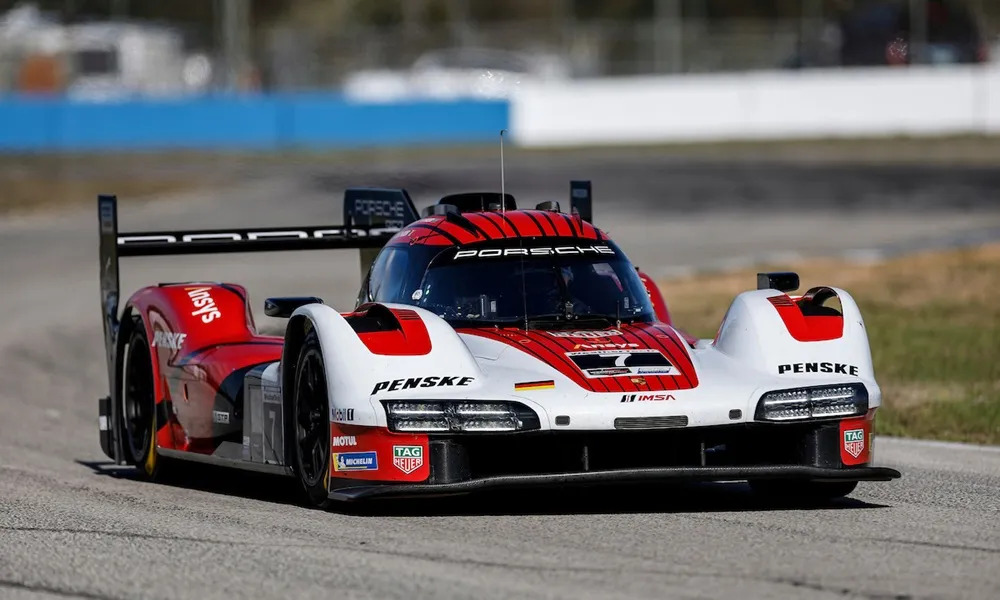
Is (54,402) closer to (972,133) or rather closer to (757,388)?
(757,388)

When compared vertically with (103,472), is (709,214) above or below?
above

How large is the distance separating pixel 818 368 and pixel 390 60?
41.4 m

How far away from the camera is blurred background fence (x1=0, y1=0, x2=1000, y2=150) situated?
1738 inches

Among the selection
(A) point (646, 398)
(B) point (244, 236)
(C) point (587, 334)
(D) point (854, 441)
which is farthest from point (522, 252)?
(B) point (244, 236)

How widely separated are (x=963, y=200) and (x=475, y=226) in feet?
70.7

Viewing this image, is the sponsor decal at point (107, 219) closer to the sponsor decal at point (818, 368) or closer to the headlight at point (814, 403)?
the sponsor decal at point (818, 368)

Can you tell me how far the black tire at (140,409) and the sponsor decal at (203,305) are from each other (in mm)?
350

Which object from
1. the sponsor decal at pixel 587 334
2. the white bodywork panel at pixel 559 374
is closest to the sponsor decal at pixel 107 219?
the white bodywork panel at pixel 559 374

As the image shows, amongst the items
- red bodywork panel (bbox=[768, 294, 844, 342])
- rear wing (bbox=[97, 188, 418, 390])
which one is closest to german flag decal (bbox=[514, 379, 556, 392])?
red bodywork panel (bbox=[768, 294, 844, 342])

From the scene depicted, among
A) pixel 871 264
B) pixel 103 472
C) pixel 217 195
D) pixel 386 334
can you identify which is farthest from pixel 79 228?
pixel 386 334

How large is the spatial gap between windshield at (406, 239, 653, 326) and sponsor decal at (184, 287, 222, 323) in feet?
4.98

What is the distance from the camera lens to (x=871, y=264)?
2020 cm

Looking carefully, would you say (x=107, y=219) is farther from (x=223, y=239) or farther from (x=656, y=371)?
(x=656, y=371)

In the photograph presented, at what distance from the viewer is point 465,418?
7141 mm
